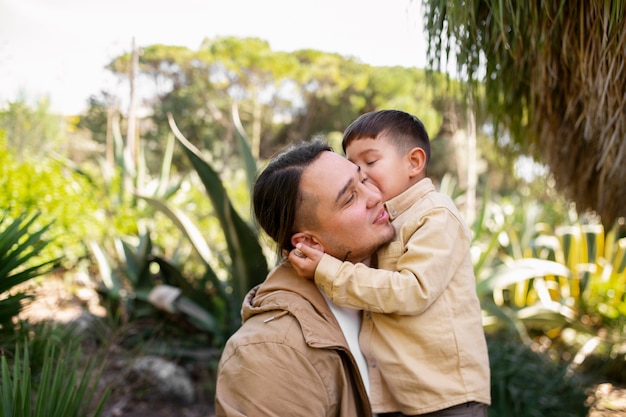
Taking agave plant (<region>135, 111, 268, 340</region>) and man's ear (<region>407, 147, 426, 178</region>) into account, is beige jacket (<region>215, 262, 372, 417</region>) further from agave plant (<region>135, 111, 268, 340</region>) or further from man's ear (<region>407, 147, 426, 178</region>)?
agave plant (<region>135, 111, 268, 340</region>)

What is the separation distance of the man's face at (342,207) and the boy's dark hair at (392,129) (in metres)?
0.26

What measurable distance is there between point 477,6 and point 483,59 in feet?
1.28

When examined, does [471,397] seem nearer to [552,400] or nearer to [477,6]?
[477,6]

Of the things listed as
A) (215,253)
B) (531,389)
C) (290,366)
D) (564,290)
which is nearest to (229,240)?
(215,253)

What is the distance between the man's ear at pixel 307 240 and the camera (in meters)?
1.68

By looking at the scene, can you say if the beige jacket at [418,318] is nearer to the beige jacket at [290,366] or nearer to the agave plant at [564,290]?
the beige jacket at [290,366]

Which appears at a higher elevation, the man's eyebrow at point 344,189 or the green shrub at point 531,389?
the man's eyebrow at point 344,189

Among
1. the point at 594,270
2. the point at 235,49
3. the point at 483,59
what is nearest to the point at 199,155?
the point at 483,59

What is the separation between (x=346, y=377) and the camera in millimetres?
1595

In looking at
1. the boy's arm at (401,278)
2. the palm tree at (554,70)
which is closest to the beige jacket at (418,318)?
the boy's arm at (401,278)

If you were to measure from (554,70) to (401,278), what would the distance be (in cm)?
153

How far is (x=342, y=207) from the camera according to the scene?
1611 millimetres

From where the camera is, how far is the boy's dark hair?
6.16 ft

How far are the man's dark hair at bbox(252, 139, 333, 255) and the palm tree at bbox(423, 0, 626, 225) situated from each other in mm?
1015
